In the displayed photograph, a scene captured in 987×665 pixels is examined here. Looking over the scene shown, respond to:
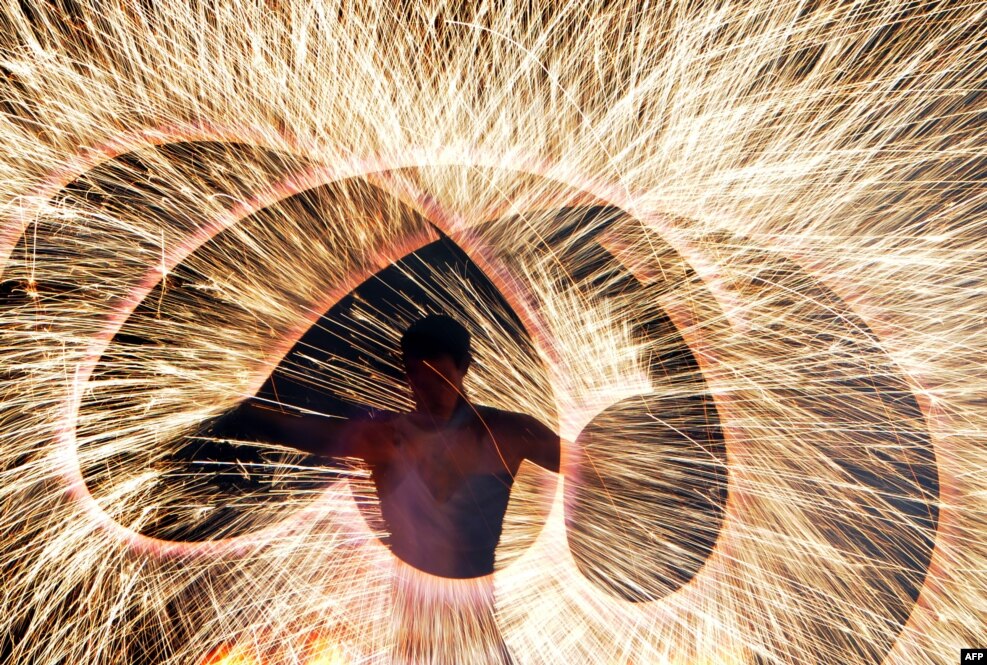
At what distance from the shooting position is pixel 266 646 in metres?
2.21

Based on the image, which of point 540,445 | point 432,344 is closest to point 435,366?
point 432,344

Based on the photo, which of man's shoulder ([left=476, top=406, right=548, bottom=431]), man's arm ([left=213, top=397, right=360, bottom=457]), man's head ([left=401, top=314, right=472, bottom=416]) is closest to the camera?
man's arm ([left=213, top=397, right=360, bottom=457])

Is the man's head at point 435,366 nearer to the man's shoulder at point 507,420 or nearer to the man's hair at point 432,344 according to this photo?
the man's hair at point 432,344

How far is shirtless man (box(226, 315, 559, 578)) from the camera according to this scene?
Result: 5.76 feet

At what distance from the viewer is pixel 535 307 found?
9.50ft

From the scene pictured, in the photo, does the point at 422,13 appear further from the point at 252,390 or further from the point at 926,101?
the point at 926,101

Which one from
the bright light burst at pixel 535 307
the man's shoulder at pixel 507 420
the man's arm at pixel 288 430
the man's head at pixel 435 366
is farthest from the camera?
the bright light burst at pixel 535 307

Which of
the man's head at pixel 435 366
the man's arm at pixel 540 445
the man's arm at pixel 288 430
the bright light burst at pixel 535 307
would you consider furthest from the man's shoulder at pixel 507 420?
the bright light burst at pixel 535 307

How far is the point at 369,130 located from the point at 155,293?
1.20m

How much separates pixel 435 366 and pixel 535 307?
1.23 meters

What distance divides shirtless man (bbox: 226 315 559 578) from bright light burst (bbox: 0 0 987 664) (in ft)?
1.48

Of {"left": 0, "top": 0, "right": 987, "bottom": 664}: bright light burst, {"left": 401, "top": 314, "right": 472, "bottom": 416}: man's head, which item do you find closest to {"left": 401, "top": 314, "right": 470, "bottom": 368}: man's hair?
{"left": 401, "top": 314, "right": 472, "bottom": 416}: man's head

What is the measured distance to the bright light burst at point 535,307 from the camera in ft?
7.51

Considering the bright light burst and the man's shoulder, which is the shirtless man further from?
the bright light burst
